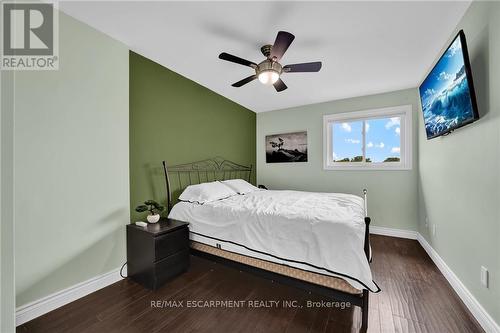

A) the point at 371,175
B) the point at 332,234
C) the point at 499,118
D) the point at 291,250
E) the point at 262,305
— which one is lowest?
the point at 262,305

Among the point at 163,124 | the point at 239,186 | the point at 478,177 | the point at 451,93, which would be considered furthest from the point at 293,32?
the point at 239,186

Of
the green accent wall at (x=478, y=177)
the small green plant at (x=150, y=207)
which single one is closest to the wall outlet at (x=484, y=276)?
the green accent wall at (x=478, y=177)

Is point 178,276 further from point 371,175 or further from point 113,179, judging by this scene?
point 371,175

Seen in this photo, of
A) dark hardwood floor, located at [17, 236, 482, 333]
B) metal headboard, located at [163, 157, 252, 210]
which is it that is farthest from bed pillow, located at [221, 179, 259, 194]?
dark hardwood floor, located at [17, 236, 482, 333]

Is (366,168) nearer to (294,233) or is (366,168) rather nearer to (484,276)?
(484,276)

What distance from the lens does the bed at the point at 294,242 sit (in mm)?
1529

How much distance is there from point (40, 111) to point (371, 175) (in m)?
4.49

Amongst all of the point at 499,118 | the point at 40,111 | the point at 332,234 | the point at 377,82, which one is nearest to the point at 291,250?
the point at 332,234

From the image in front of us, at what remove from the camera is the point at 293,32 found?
2.07 metres

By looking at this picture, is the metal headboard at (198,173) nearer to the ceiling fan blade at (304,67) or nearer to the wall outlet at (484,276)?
the ceiling fan blade at (304,67)

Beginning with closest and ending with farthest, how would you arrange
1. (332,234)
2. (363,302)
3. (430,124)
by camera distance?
(363,302), (332,234), (430,124)

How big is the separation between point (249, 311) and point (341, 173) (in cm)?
307

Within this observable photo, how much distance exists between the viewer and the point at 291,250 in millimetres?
1765

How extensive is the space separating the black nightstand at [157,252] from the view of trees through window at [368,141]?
326cm
